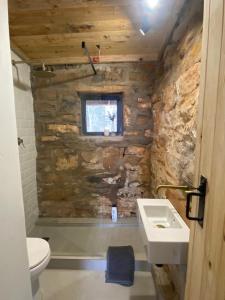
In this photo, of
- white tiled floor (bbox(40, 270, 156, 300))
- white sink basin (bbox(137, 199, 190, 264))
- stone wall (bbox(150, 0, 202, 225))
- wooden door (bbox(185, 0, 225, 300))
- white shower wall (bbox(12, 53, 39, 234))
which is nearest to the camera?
wooden door (bbox(185, 0, 225, 300))

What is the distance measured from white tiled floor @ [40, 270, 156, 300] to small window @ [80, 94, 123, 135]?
1733 millimetres

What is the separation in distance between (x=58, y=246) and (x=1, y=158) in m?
1.84

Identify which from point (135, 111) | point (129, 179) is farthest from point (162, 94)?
point (129, 179)

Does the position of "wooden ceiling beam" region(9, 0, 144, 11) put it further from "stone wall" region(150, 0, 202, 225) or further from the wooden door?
the wooden door

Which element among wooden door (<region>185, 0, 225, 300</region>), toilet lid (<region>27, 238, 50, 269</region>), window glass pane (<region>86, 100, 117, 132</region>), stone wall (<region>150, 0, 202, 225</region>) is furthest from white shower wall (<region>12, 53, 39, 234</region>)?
wooden door (<region>185, 0, 225, 300</region>)

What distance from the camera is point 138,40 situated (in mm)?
2211

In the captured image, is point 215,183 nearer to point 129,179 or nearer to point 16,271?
point 16,271

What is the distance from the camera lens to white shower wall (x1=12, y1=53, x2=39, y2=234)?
240 cm

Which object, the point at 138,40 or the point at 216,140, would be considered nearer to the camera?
the point at 216,140

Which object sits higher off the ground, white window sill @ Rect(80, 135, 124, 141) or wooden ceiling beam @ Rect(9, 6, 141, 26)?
wooden ceiling beam @ Rect(9, 6, 141, 26)

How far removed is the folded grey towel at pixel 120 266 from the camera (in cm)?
175

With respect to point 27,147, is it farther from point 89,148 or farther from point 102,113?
point 102,113

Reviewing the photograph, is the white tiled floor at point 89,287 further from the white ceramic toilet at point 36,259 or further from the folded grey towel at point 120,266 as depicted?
the white ceramic toilet at point 36,259

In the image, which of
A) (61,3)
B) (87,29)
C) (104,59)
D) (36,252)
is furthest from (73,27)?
(36,252)
